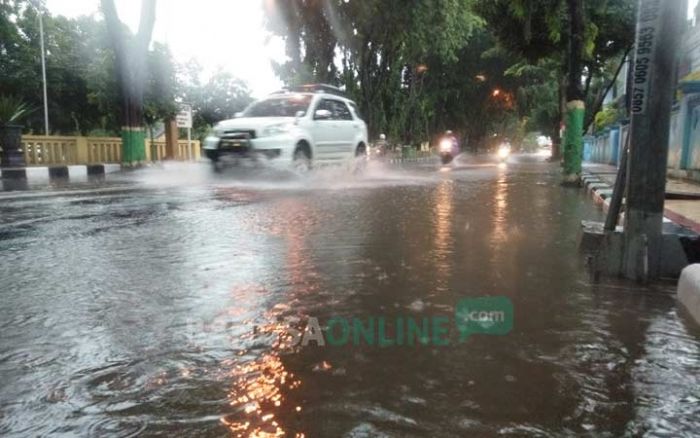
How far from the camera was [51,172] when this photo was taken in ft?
54.4

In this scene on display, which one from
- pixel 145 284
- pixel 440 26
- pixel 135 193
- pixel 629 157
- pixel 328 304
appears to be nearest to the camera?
pixel 328 304

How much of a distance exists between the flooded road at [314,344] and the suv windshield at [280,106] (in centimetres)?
688

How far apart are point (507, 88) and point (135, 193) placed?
3777cm

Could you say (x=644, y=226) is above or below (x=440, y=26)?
below

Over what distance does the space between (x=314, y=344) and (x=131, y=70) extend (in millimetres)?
17810

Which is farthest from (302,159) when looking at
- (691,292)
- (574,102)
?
(691,292)

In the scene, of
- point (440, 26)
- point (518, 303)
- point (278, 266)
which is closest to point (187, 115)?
point (440, 26)

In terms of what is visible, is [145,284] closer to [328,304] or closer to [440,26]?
[328,304]

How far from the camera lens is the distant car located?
1146 cm

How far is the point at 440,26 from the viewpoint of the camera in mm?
24031

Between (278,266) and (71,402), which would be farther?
(278,266)

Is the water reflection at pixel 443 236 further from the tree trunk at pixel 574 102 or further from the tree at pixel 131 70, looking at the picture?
the tree at pixel 131 70

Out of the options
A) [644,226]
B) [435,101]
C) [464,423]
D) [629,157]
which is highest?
[435,101]

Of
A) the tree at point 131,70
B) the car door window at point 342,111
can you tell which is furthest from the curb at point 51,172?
the car door window at point 342,111
